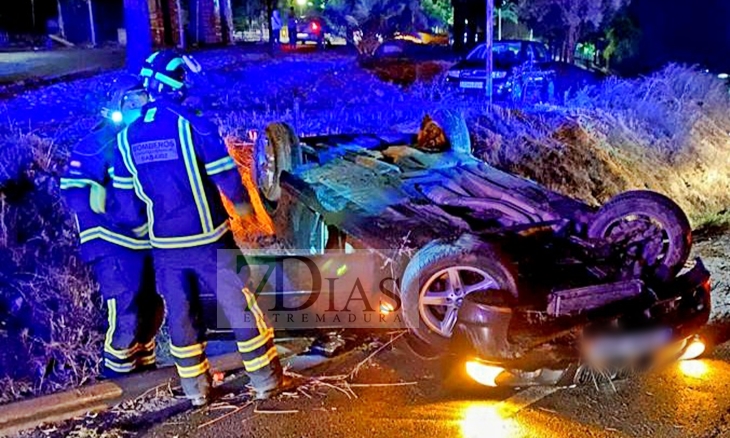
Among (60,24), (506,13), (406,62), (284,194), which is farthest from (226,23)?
(284,194)

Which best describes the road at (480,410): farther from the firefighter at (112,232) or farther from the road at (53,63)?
the road at (53,63)

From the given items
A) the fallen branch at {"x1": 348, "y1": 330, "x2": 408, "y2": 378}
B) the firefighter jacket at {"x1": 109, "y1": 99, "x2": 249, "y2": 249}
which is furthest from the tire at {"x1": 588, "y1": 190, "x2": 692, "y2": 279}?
the firefighter jacket at {"x1": 109, "y1": 99, "x2": 249, "y2": 249}

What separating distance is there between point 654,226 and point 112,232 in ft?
10.2

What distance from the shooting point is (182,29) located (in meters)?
27.3

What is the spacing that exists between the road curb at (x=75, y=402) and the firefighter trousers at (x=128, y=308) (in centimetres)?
11

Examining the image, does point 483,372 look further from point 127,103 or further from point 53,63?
point 53,63

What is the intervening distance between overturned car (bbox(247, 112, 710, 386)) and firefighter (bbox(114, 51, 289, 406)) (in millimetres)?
1017

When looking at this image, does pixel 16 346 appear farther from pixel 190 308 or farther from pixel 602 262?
pixel 602 262

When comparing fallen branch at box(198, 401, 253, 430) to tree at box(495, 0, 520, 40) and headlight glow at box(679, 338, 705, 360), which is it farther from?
tree at box(495, 0, 520, 40)

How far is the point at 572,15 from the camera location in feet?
76.1

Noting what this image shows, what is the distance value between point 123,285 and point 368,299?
2.08 metres

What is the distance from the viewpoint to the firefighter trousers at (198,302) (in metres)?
3.75

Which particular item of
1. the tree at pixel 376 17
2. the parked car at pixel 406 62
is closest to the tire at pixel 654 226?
the parked car at pixel 406 62

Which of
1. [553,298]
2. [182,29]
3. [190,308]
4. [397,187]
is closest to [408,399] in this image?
[553,298]
